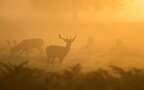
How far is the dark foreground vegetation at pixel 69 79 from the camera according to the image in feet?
7.61

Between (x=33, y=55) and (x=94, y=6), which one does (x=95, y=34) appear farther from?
(x=33, y=55)

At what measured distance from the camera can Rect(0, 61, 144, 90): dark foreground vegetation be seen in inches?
91.3

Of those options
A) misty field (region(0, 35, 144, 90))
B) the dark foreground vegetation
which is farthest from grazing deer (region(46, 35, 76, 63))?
the dark foreground vegetation

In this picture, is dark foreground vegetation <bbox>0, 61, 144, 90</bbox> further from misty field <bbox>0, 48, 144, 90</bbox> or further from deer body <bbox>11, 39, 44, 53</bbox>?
deer body <bbox>11, 39, 44, 53</bbox>

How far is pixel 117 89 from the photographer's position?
2307 mm

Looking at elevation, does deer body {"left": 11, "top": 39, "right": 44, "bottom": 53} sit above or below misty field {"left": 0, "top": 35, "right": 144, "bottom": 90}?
above

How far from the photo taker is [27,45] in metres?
2.44

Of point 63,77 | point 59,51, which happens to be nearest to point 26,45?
point 59,51

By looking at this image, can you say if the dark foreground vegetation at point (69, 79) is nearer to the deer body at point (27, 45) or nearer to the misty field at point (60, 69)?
the misty field at point (60, 69)

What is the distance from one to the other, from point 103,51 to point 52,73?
→ 1.27ft

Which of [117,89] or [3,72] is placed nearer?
[117,89]

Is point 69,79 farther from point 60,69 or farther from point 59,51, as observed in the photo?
point 59,51

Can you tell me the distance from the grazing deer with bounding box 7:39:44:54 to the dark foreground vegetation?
98mm

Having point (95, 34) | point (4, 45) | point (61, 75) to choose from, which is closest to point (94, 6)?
point (95, 34)
